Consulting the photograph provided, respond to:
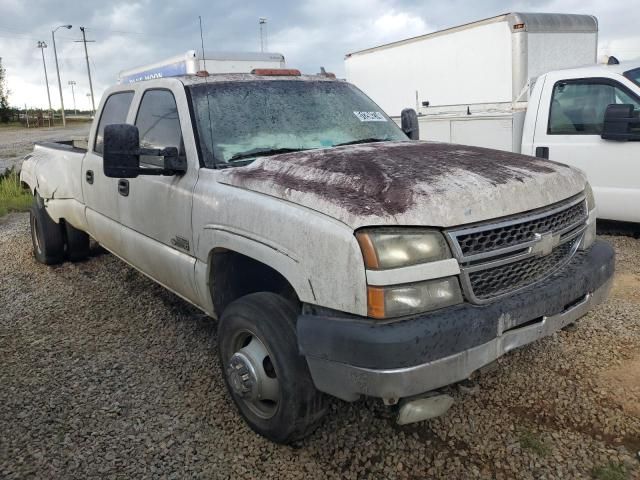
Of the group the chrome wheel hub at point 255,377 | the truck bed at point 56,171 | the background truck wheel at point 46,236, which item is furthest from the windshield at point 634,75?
the background truck wheel at point 46,236

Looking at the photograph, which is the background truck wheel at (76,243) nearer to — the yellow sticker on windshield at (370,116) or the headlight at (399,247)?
the yellow sticker on windshield at (370,116)

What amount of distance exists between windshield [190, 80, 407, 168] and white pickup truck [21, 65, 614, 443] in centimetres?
1

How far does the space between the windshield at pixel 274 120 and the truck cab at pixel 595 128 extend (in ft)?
10.2

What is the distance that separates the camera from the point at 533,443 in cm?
283

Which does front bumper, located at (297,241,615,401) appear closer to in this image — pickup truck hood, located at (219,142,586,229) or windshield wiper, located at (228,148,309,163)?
pickup truck hood, located at (219,142,586,229)

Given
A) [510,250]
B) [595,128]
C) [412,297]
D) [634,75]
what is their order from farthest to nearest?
[595,128] < [634,75] < [510,250] < [412,297]

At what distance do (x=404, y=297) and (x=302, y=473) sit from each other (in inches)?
40.9

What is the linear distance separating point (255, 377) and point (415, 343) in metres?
0.94

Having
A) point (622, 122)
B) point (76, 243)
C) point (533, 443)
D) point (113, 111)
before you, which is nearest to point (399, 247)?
point (533, 443)

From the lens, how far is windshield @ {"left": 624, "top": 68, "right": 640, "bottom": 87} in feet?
19.8

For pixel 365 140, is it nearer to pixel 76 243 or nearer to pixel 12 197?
pixel 76 243

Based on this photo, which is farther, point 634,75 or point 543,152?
point 543,152

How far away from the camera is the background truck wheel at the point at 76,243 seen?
6.27 m

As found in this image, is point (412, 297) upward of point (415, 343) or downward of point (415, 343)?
upward
